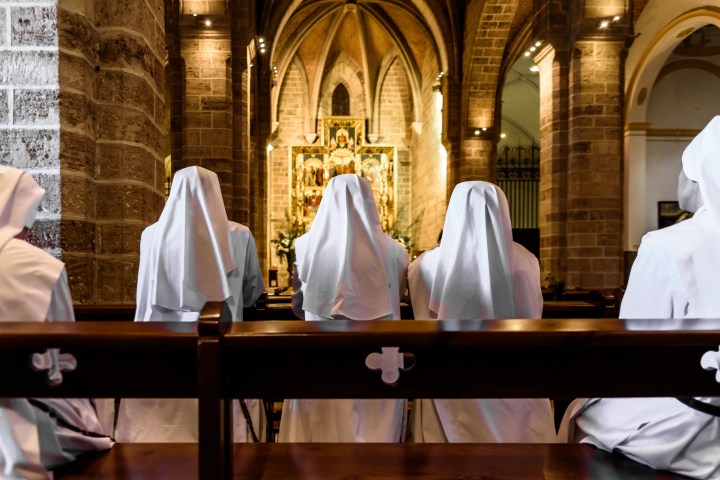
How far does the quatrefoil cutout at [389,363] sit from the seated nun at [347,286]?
6.00 feet

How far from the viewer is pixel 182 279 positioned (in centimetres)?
319

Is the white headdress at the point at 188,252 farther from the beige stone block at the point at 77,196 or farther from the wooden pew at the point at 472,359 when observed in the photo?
the wooden pew at the point at 472,359

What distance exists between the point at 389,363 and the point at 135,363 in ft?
2.21

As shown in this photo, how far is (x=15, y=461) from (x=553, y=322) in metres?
1.58

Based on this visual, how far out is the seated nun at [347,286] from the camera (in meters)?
3.23

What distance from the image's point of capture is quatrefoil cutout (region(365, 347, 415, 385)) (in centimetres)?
142

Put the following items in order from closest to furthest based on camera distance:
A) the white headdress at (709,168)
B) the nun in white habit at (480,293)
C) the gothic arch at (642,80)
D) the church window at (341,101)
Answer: the white headdress at (709,168)
the nun in white habit at (480,293)
the gothic arch at (642,80)
the church window at (341,101)

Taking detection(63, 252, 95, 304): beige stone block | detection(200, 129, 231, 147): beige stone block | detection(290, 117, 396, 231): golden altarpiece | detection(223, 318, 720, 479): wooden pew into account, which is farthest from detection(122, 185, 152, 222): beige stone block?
detection(290, 117, 396, 231): golden altarpiece

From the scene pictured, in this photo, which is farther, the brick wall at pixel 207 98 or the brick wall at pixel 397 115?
the brick wall at pixel 397 115

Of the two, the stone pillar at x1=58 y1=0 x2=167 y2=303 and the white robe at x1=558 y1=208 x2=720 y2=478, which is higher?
the stone pillar at x1=58 y1=0 x2=167 y2=303

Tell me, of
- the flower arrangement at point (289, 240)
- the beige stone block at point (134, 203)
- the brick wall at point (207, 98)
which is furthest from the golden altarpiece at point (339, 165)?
the beige stone block at point (134, 203)

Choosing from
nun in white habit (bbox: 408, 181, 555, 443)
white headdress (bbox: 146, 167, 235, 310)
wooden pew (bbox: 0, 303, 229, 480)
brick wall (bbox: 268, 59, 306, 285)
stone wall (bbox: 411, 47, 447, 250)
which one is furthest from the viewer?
brick wall (bbox: 268, 59, 306, 285)

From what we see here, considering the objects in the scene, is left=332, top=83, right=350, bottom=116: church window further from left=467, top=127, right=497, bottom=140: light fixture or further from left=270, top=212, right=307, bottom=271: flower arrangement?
left=467, top=127, right=497, bottom=140: light fixture

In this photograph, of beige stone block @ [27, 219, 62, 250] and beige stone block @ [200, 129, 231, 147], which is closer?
beige stone block @ [27, 219, 62, 250]
